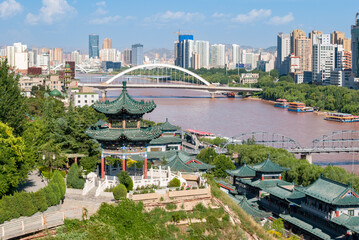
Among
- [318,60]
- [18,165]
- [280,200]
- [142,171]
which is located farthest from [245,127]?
[318,60]

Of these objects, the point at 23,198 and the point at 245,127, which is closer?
the point at 23,198

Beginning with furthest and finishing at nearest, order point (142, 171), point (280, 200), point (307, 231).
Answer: point (280, 200) < point (307, 231) < point (142, 171)

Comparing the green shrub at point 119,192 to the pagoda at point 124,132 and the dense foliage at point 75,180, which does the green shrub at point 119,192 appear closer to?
the dense foliage at point 75,180

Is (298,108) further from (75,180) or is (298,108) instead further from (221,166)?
(75,180)

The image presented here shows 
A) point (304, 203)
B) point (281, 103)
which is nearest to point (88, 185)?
point (304, 203)

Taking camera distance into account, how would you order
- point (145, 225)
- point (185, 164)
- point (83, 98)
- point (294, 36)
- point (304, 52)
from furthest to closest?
point (294, 36) < point (304, 52) < point (83, 98) < point (185, 164) < point (145, 225)

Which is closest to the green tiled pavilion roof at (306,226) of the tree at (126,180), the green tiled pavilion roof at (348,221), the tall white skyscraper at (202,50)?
the green tiled pavilion roof at (348,221)

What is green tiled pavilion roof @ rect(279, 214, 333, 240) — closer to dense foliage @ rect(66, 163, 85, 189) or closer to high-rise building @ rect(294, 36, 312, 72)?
dense foliage @ rect(66, 163, 85, 189)

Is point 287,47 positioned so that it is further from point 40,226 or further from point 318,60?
point 40,226
